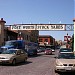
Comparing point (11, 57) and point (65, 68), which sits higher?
point (11, 57)

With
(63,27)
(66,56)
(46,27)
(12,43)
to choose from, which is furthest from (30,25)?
(66,56)

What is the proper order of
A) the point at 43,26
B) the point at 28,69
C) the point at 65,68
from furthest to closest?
the point at 43,26, the point at 28,69, the point at 65,68

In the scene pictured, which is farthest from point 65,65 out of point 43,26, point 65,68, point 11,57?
point 43,26

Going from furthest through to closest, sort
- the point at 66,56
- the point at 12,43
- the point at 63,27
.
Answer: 1. the point at 63,27
2. the point at 12,43
3. the point at 66,56

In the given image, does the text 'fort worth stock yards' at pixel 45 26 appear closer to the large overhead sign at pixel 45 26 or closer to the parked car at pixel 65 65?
the large overhead sign at pixel 45 26

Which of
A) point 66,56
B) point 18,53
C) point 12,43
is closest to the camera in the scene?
point 66,56

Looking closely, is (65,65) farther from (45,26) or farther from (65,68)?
(45,26)

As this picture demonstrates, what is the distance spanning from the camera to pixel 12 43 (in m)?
40.3

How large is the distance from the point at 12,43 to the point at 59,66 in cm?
2498

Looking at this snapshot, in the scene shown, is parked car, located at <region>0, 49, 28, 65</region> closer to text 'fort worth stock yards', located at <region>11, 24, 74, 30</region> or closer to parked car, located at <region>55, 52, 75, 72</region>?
parked car, located at <region>55, 52, 75, 72</region>

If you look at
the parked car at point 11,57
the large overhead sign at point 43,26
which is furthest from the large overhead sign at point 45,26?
the parked car at point 11,57

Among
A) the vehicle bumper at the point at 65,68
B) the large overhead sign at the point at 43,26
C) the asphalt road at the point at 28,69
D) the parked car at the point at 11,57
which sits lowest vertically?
the asphalt road at the point at 28,69

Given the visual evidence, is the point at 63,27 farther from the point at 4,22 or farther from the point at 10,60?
the point at 10,60

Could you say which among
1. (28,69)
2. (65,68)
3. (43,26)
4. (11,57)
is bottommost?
(28,69)
